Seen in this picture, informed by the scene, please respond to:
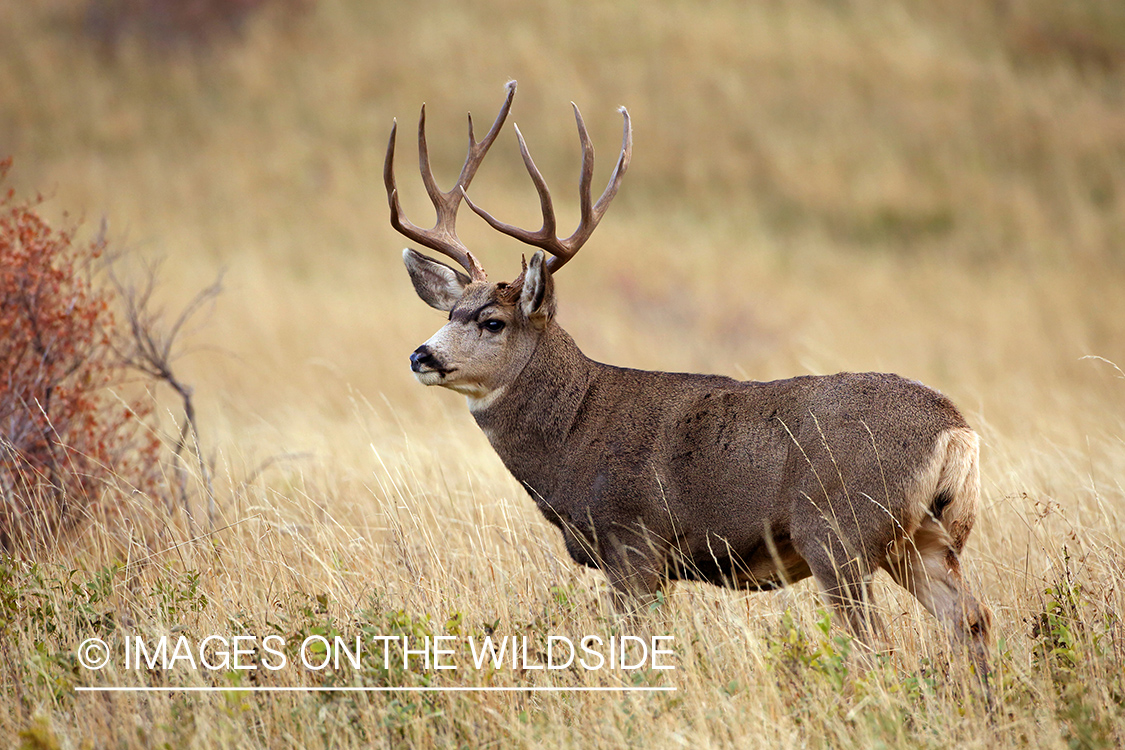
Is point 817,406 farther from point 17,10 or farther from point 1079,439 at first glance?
point 17,10

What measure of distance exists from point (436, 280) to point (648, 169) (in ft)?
78.6

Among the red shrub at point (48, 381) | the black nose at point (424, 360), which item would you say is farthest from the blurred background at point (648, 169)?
the black nose at point (424, 360)

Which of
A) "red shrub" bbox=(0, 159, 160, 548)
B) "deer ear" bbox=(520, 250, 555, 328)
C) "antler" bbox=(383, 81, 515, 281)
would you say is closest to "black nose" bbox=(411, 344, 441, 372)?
"deer ear" bbox=(520, 250, 555, 328)

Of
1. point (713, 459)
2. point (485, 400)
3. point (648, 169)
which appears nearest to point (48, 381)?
point (485, 400)

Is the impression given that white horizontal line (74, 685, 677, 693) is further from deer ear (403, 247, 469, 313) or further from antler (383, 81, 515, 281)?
antler (383, 81, 515, 281)

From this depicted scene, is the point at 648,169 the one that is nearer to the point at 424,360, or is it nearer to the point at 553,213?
the point at 553,213

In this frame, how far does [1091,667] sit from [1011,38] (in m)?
34.0

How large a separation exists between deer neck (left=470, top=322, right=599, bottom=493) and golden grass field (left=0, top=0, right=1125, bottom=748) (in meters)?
0.60

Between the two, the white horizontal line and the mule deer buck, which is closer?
the white horizontal line

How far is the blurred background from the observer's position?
18.7 meters

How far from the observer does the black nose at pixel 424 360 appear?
17.4ft

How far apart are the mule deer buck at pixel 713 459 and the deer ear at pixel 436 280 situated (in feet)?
0.07

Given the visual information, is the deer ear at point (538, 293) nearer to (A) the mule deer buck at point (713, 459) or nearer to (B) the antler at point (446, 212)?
(A) the mule deer buck at point (713, 459)

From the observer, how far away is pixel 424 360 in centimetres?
530
